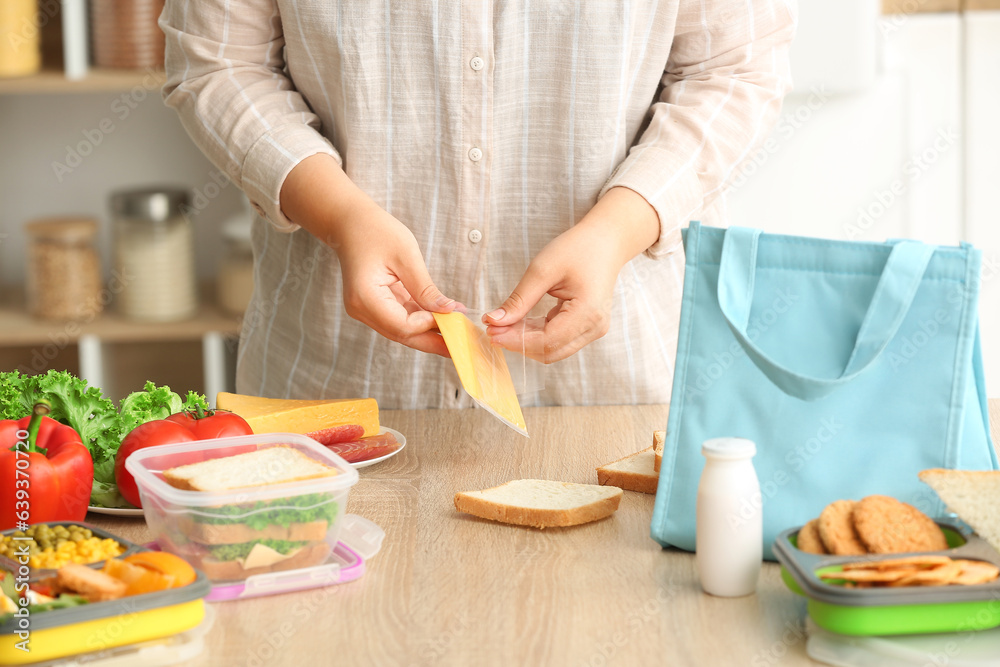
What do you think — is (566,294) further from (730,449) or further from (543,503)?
(730,449)

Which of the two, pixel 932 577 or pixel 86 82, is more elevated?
pixel 86 82

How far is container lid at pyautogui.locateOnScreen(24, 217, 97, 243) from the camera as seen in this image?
2473 mm

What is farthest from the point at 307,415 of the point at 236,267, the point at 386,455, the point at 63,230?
the point at 63,230

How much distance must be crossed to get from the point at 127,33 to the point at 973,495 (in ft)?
7.42

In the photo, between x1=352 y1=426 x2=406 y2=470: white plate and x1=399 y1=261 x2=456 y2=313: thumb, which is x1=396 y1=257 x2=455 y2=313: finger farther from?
x1=352 y1=426 x2=406 y2=470: white plate

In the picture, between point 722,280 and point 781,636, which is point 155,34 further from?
point 781,636

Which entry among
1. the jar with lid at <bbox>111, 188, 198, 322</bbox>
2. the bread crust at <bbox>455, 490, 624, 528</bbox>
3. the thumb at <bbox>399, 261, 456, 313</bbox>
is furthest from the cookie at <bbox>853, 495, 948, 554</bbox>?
the jar with lid at <bbox>111, 188, 198, 322</bbox>

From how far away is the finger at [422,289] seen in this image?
1.15 m

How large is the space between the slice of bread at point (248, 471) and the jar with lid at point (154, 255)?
5.57ft

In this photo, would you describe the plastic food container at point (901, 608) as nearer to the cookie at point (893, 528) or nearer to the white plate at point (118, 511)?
the cookie at point (893, 528)

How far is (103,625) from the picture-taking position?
2.35 ft

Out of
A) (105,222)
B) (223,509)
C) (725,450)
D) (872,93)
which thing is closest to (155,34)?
(105,222)

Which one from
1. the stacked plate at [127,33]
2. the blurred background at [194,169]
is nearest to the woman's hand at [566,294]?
the blurred background at [194,169]

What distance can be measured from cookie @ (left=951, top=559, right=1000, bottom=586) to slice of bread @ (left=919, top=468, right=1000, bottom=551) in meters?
0.04
